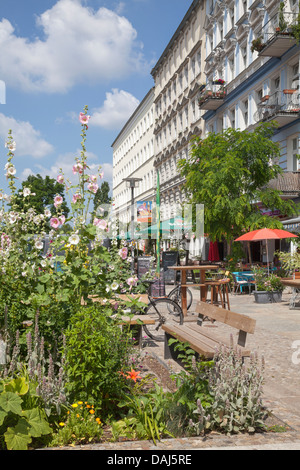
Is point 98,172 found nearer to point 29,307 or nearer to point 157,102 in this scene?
point 29,307

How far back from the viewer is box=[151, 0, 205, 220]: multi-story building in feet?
134

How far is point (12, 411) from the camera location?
3730mm

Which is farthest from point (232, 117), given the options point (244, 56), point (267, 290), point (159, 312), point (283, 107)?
point (159, 312)

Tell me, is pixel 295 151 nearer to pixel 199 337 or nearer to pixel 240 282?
pixel 240 282

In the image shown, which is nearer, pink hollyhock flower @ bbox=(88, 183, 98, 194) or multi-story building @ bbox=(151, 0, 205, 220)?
pink hollyhock flower @ bbox=(88, 183, 98, 194)

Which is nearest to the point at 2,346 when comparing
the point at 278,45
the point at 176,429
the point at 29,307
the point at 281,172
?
the point at 29,307

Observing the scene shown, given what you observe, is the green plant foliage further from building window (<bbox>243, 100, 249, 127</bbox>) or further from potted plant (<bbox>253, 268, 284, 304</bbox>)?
building window (<bbox>243, 100, 249, 127</bbox>)

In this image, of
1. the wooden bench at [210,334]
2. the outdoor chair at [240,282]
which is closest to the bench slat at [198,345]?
the wooden bench at [210,334]

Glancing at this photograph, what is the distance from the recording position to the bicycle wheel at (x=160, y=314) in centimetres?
903

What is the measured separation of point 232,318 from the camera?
5695mm

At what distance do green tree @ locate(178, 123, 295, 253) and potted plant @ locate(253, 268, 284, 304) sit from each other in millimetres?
4174

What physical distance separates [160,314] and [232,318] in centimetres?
362

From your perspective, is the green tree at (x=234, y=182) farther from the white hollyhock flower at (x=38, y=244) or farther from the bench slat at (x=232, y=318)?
the white hollyhock flower at (x=38, y=244)

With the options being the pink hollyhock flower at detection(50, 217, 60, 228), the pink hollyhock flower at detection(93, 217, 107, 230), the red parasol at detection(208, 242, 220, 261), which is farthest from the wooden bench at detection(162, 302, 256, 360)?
the red parasol at detection(208, 242, 220, 261)
